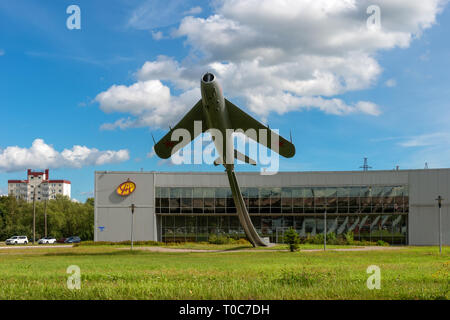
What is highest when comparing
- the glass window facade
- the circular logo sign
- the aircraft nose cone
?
the aircraft nose cone

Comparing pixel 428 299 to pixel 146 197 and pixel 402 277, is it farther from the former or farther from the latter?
pixel 146 197

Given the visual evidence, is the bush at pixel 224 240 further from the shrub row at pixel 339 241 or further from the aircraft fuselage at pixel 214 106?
the aircraft fuselage at pixel 214 106

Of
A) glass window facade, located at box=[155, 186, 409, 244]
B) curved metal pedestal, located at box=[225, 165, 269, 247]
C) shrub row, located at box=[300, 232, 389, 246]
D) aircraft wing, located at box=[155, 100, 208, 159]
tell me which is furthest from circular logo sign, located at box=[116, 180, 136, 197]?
aircraft wing, located at box=[155, 100, 208, 159]

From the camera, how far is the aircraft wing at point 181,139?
29706 millimetres

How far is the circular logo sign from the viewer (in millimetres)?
57531

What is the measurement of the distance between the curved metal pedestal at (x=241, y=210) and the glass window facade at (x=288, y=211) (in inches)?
554

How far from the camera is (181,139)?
31.6 meters

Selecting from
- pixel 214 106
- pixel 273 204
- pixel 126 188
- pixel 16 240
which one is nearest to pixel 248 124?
pixel 214 106

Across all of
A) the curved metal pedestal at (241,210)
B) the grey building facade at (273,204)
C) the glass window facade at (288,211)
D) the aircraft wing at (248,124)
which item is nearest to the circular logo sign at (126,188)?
the grey building facade at (273,204)

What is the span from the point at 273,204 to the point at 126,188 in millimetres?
17607

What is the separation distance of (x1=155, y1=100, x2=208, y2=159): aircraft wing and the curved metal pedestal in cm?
475

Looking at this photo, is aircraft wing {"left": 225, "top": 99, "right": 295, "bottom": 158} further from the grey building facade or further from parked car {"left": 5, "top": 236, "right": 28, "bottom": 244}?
parked car {"left": 5, "top": 236, "right": 28, "bottom": 244}

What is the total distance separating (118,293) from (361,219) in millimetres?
50105
